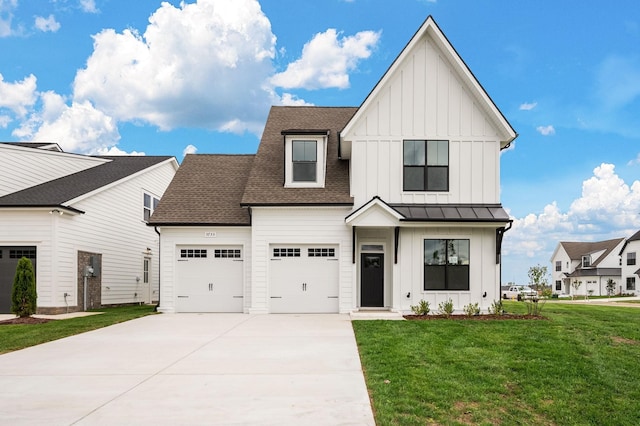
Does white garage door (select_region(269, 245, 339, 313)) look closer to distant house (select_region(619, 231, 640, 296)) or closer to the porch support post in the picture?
the porch support post

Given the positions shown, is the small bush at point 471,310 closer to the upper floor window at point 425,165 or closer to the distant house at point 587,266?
the upper floor window at point 425,165

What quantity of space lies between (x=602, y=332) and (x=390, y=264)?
752 cm

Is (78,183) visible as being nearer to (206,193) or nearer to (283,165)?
(206,193)

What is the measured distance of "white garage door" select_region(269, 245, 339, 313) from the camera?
19.0 meters

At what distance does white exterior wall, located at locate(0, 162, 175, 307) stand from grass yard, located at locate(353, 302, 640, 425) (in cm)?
1241

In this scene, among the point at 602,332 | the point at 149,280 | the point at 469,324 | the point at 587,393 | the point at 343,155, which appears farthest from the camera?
the point at 149,280

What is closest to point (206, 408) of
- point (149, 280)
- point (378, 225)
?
point (378, 225)

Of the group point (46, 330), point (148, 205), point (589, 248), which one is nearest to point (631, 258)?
point (589, 248)

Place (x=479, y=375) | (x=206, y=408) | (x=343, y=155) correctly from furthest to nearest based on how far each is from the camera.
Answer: (x=343, y=155)
(x=479, y=375)
(x=206, y=408)

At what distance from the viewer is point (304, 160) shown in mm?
19703

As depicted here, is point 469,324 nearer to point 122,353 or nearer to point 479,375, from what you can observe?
point 479,375

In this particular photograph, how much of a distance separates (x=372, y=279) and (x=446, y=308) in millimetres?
3194

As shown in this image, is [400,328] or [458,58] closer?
[400,328]

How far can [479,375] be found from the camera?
27.6 ft
